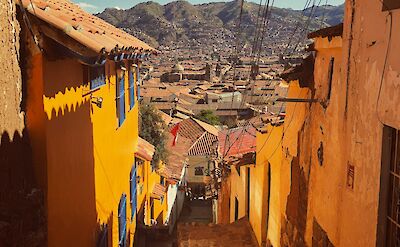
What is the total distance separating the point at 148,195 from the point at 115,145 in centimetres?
761

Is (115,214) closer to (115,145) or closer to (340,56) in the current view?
(115,145)

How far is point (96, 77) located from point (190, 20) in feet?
428

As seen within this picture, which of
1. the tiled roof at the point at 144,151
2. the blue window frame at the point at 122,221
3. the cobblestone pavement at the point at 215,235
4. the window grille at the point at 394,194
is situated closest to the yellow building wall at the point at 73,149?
the blue window frame at the point at 122,221

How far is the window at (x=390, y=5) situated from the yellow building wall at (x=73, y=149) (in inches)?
115

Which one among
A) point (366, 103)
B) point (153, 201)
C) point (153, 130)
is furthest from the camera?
point (153, 130)

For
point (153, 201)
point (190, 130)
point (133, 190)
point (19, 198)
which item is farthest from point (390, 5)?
point (190, 130)

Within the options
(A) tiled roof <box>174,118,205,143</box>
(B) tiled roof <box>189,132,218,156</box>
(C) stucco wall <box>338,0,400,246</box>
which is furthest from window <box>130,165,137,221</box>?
(A) tiled roof <box>174,118,205,143</box>

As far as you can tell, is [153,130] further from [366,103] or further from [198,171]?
[366,103]

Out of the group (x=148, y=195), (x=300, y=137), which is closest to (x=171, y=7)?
(x=148, y=195)

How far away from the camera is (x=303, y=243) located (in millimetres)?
7113

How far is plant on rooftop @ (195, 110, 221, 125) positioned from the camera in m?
44.1

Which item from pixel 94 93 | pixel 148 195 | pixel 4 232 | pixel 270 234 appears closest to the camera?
pixel 4 232

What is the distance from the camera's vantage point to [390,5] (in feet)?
13.2

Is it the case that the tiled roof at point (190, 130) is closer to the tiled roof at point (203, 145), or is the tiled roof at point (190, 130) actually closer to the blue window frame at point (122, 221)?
the tiled roof at point (203, 145)
